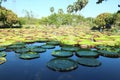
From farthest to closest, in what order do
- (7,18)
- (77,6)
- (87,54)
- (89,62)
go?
(77,6), (7,18), (87,54), (89,62)

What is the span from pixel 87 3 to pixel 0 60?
53891mm

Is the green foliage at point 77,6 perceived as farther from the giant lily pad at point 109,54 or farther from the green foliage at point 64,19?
the giant lily pad at point 109,54

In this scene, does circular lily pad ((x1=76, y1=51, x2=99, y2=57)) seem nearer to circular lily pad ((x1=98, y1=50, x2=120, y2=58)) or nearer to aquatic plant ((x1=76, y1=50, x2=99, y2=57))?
aquatic plant ((x1=76, y1=50, x2=99, y2=57))

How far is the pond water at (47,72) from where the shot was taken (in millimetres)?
9812

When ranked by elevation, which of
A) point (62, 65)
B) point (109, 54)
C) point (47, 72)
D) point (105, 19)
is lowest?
point (47, 72)

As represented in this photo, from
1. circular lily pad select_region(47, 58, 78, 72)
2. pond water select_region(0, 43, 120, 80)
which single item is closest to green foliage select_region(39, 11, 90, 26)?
pond water select_region(0, 43, 120, 80)

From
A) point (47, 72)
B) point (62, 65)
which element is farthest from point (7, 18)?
point (47, 72)

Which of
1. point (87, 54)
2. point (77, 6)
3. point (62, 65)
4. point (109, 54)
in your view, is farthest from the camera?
point (77, 6)

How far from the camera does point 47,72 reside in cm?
1051

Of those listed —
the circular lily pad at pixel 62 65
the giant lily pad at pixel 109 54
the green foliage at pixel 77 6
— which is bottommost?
the circular lily pad at pixel 62 65

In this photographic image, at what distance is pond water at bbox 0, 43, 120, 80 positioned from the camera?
386 inches

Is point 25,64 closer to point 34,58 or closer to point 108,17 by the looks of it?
point 34,58

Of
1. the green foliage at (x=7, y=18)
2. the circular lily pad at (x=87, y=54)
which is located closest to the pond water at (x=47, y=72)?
the circular lily pad at (x=87, y=54)

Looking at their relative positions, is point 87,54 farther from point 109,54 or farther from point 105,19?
point 105,19
